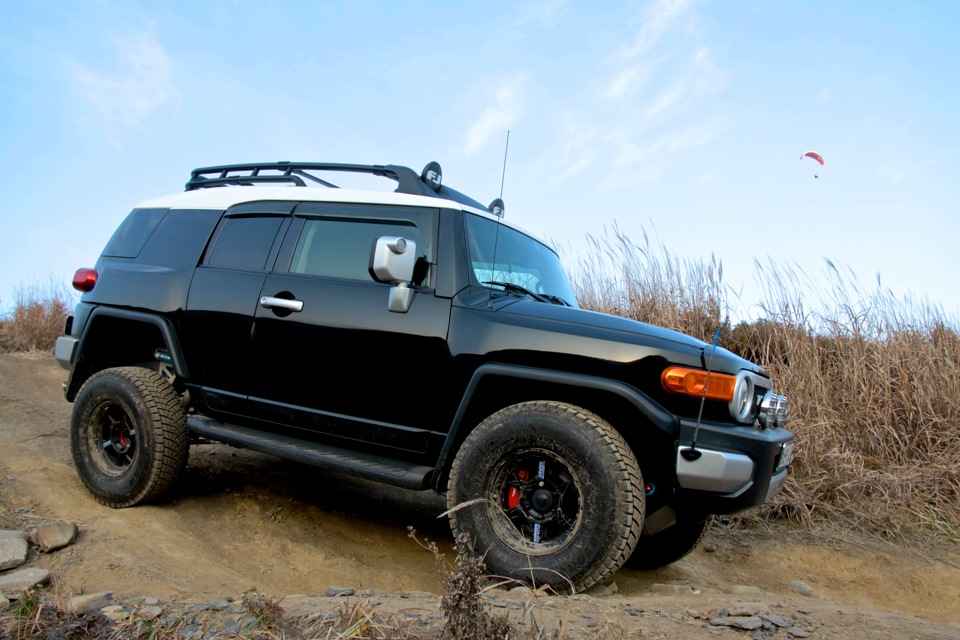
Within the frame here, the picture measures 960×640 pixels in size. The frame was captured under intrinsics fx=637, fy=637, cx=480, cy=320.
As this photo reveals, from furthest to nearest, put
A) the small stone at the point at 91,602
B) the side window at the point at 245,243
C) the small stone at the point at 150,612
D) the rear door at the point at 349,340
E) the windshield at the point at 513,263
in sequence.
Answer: the side window at the point at 245,243, the windshield at the point at 513,263, the rear door at the point at 349,340, the small stone at the point at 91,602, the small stone at the point at 150,612

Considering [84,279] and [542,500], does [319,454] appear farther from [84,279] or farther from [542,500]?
[84,279]

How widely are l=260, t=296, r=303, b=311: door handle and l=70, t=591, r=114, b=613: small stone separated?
1.63 m

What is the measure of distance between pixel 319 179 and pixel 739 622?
3.72m

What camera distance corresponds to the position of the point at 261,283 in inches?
151

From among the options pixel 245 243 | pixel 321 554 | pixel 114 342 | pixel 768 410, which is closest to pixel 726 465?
pixel 768 410

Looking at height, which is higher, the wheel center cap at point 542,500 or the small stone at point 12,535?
the wheel center cap at point 542,500

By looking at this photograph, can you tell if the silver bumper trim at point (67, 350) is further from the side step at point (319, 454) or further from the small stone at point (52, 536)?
the small stone at point (52, 536)

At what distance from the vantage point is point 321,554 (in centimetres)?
369

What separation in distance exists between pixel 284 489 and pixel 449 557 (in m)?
1.64

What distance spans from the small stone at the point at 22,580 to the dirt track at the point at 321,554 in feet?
0.28

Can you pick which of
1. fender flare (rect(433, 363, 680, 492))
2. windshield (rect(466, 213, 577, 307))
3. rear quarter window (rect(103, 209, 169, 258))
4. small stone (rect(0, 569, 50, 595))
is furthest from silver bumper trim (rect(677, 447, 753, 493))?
rear quarter window (rect(103, 209, 169, 258))

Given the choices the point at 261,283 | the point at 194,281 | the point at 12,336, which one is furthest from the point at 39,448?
the point at 12,336

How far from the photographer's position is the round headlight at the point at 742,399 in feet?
9.23

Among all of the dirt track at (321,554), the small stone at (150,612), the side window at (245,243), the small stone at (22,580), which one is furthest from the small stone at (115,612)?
the side window at (245,243)
